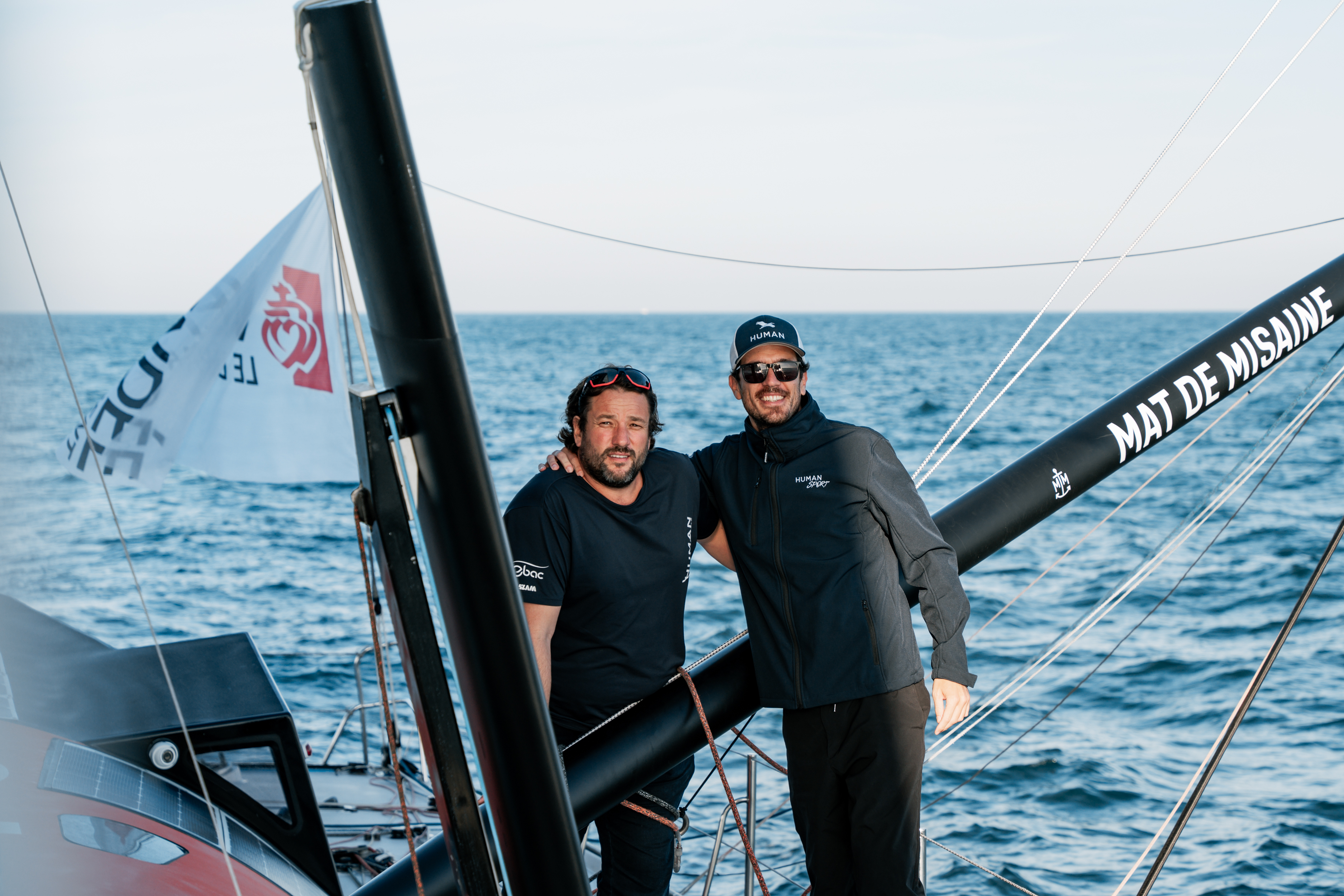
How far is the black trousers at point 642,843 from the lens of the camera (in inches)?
115

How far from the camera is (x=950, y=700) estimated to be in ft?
8.83

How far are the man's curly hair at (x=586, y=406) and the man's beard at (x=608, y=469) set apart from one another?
0.06m

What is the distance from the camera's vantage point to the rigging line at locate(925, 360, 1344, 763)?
3529 millimetres

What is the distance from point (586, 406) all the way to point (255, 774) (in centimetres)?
155

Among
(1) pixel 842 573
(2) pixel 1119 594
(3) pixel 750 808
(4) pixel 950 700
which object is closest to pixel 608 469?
(1) pixel 842 573

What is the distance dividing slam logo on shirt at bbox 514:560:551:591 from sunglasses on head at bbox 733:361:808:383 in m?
0.74

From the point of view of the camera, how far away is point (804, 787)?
2869mm

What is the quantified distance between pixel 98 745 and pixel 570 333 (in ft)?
399

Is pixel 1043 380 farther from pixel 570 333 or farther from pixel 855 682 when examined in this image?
pixel 570 333

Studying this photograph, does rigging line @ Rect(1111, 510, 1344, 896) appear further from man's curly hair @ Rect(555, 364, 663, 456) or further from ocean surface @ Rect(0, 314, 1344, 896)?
ocean surface @ Rect(0, 314, 1344, 896)

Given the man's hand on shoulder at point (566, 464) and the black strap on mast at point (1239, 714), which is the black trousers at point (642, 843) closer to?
the man's hand on shoulder at point (566, 464)

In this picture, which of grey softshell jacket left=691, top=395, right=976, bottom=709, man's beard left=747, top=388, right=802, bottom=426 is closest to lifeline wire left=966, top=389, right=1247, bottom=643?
grey softshell jacket left=691, top=395, right=976, bottom=709

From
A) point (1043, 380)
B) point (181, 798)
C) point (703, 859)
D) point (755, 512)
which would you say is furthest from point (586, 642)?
point (1043, 380)

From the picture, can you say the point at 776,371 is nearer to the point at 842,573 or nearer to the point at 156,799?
the point at 842,573
